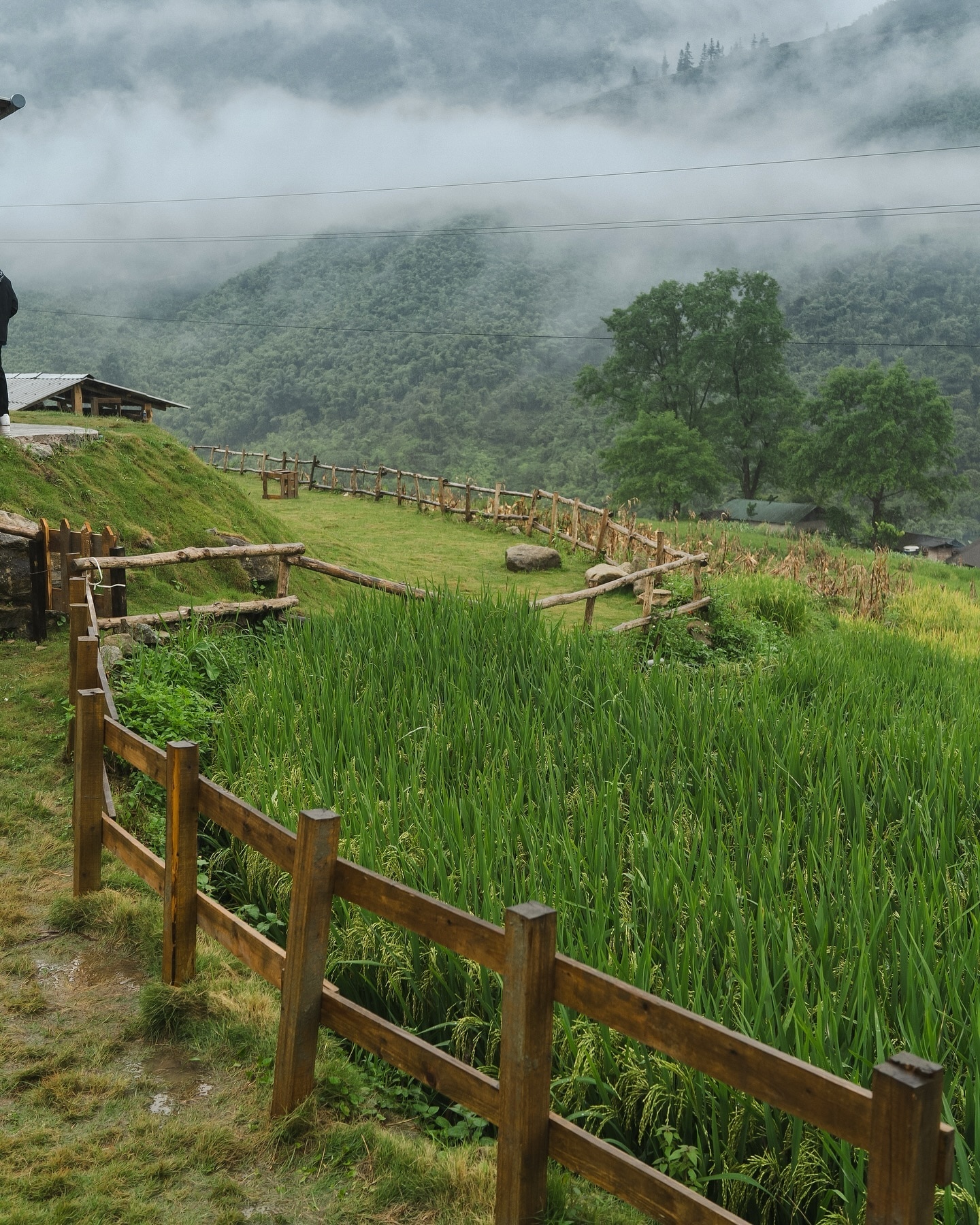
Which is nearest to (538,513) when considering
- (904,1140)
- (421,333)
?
(904,1140)

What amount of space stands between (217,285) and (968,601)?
5327 inches

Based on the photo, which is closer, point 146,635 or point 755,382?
point 146,635

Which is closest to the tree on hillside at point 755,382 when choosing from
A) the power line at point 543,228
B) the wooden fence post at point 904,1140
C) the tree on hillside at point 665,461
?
the tree on hillside at point 665,461

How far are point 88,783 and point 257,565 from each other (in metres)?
6.72

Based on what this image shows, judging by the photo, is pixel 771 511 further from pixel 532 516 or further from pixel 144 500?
pixel 144 500

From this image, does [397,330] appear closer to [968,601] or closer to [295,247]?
[295,247]

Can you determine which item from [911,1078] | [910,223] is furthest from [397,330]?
[910,223]

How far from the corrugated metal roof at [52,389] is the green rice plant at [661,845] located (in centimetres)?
1712

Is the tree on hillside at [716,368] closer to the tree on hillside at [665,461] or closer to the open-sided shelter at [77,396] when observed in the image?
the tree on hillside at [665,461]

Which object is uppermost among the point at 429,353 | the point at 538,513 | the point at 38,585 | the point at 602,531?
the point at 429,353

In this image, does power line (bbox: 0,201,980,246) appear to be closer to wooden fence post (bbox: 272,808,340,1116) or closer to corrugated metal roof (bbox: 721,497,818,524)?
corrugated metal roof (bbox: 721,497,818,524)

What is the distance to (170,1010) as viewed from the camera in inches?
145

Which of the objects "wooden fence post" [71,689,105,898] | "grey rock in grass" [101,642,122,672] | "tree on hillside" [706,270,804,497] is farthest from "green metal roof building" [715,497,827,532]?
"wooden fence post" [71,689,105,898]

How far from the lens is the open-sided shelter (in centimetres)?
2206
